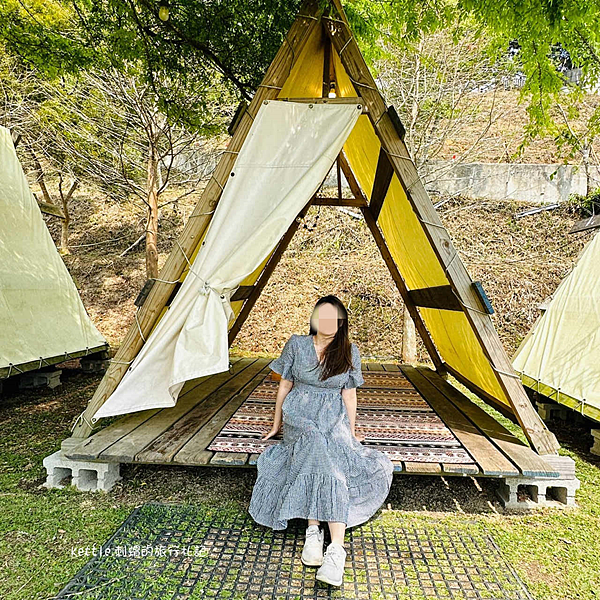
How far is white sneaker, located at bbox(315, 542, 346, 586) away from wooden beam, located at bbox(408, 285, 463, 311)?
1.75 metres

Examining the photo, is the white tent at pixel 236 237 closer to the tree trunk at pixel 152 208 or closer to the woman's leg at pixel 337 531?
the woman's leg at pixel 337 531

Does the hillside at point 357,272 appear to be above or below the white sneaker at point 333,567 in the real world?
above

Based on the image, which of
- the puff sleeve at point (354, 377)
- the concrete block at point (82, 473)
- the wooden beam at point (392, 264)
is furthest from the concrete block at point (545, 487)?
the wooden beam at point (392, 264)

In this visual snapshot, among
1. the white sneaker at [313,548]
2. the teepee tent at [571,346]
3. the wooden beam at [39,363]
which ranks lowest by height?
the white sneaker at [313,548]

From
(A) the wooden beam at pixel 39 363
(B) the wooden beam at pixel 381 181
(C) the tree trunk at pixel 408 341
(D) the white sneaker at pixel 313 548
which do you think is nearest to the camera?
(D) the white sneaker at pixel 313 548

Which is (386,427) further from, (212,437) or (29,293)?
(29,293)

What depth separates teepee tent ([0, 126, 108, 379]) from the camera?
4.70 meters

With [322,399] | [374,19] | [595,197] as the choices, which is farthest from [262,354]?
[595,197]

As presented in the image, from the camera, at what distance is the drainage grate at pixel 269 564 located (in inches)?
79.4

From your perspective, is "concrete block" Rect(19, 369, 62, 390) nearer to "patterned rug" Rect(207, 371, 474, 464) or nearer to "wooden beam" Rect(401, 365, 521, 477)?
"patterned rug" Rect(207, 371, 474, 464)

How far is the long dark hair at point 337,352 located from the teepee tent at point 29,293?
3.14 metres

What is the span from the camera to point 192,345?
294 centimetres

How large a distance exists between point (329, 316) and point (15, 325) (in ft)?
11.8

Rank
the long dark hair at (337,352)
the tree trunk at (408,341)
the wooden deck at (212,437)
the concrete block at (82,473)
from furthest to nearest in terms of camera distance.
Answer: the tree trunk at (408,341), the concrete block at (82,473), the wooden deck at (212,437), the long dark hair at (337,352)
